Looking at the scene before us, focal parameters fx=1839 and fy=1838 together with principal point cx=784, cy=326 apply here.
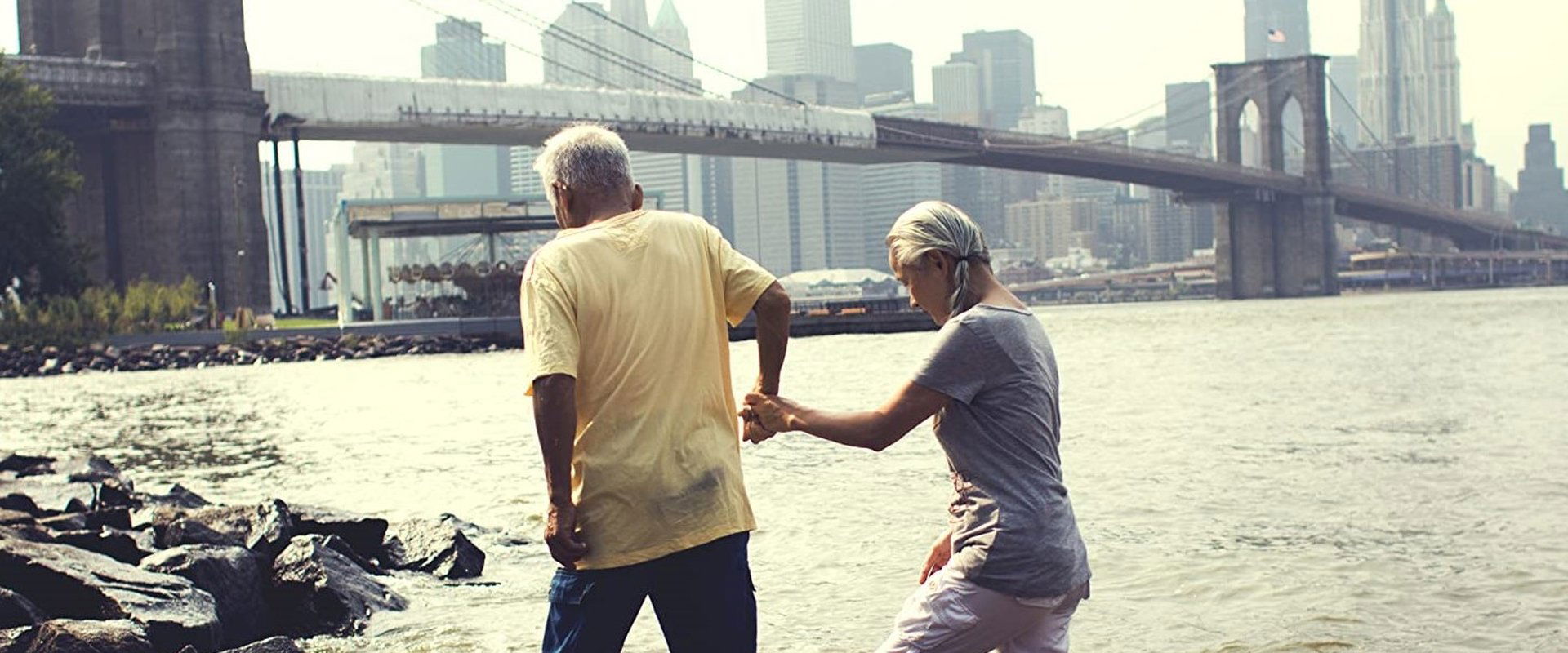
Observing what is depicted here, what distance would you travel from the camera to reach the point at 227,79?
55812 mm

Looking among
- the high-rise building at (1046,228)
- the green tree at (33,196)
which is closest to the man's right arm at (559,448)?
the green tree at (33,196)

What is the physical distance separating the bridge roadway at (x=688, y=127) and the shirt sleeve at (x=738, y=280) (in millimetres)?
52718

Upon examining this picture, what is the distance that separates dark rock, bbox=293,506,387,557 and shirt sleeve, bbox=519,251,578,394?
5373mm

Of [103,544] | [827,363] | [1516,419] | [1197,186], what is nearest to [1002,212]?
[1197,186]

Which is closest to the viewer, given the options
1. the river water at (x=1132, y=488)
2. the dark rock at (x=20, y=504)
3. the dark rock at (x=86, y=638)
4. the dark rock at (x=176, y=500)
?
the dark rock at (x=86, y=638)

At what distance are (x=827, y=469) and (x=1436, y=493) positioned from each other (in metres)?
4.59

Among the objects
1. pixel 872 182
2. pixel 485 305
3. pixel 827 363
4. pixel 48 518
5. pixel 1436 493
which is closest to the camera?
pixel 48 518

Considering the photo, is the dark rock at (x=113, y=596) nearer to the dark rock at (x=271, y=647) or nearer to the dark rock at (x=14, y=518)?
the dark rock at (x=271, y=647)

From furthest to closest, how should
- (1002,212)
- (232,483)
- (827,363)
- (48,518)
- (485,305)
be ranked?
(1002,212)
(485,305)
(827,363)
(232,483)
(48,518)

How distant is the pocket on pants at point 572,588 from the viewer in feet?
12.4

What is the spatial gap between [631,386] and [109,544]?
4721 millimetres

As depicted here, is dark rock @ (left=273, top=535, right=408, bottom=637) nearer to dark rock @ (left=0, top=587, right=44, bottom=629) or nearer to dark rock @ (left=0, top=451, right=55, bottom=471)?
dark rock @ (left=0, top=587, right=44, bottom=629)

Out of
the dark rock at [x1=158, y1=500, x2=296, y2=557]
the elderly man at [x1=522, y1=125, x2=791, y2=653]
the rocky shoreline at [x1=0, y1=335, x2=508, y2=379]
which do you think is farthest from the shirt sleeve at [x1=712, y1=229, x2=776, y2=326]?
the rocky shoreline at [x1=0, y1=335, x2=508, y2=379]

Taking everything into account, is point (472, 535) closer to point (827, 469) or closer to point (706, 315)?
point (827, 469)
